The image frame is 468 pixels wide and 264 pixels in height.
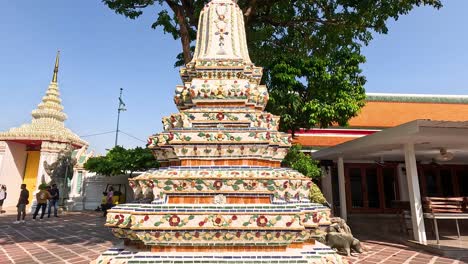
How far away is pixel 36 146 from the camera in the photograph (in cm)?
2109

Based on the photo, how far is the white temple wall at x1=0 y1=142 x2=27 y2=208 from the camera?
18922 millimetres

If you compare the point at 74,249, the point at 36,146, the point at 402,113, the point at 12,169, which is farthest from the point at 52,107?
the point at 402,113

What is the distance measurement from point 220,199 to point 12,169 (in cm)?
2211

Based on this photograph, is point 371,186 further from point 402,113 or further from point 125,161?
point 125,161

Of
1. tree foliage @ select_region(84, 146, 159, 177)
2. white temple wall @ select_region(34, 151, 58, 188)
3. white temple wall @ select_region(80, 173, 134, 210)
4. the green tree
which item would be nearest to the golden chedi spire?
white temple wall @ select_region(34, 151, 58, 188)

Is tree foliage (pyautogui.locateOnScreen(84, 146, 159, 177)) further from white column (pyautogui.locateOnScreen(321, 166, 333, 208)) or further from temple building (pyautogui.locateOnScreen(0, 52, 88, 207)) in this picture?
white column (pyautogui.locateOnScreen(321, 166, 333, 208))

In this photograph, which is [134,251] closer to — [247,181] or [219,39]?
[247,181]

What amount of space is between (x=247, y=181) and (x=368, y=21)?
749 cm

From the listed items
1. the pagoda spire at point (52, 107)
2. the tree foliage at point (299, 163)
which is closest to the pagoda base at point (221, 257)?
the tree foliage at point (299, 163)

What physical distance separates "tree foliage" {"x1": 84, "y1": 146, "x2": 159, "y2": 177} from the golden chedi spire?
6211 millimetres

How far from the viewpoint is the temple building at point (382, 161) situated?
1165 cm

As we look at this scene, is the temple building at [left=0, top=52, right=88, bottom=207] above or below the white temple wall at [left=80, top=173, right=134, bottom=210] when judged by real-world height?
above

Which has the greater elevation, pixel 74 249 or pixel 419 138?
pixel 419 138

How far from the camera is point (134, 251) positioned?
3.03 metres
